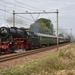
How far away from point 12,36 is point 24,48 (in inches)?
188

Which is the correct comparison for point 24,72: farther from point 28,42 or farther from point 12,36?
point 28,42

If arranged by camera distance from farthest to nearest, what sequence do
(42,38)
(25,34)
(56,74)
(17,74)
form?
(42,38) → (25,34) → (56,74) → (17,74)

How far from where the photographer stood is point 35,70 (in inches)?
481

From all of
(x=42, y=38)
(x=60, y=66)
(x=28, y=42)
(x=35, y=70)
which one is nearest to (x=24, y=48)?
(x=28, y=42)

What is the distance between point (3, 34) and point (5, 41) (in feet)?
3.40

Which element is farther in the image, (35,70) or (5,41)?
(5,41)

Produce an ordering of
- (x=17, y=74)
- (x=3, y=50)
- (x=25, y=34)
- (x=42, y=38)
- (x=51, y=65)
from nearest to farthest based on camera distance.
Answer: (x=17, y=74), (x=51, y=65), (x=3, y=50), (x=25, y=34), (x=42, y=38)

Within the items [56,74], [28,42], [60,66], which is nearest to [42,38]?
[28,42]

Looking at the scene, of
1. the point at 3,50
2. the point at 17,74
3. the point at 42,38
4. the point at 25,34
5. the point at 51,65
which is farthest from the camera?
the point at 42,38

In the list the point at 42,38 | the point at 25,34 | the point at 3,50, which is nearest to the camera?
the point at 3,50

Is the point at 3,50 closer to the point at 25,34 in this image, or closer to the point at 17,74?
the point at 25,34

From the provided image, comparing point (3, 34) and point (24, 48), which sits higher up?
point (3, 34)

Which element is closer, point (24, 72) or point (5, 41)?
point (24, 72)

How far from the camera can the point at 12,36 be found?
96.4ft
